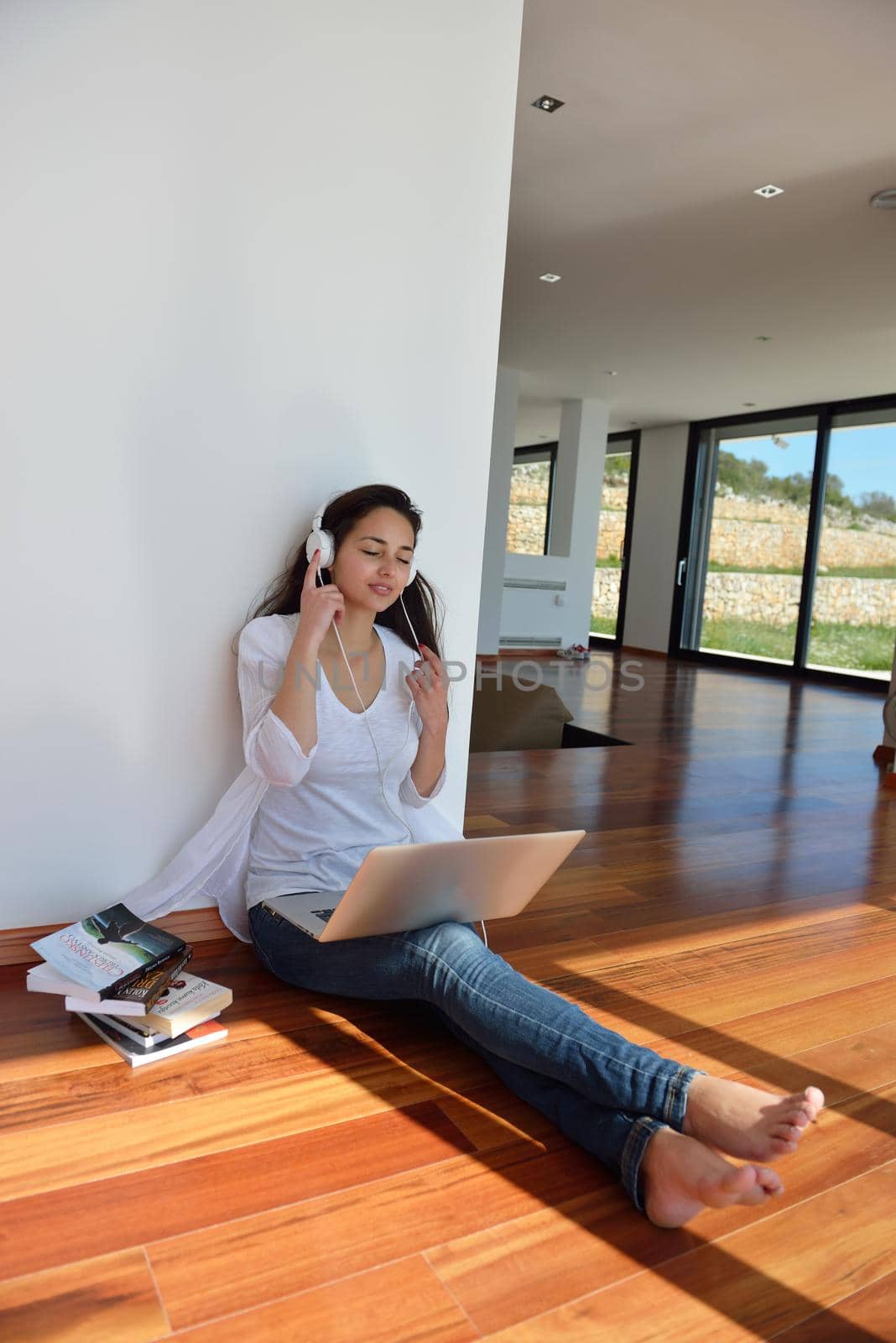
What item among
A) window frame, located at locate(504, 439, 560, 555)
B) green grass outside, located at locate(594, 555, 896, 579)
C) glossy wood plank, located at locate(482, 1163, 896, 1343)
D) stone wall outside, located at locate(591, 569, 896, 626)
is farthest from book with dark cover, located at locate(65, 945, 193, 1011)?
window frame, located at locate(504, 439, 560, 555)

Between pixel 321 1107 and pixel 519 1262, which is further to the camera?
pixel 321 1107

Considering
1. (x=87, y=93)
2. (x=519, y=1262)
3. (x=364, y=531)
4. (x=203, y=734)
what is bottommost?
(x=519, y=1262)

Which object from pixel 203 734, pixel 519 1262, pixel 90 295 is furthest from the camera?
pixel 203 734

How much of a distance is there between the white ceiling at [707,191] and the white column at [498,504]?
471mm

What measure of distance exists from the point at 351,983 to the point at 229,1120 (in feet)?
1.15

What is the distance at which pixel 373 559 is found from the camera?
1917 mm

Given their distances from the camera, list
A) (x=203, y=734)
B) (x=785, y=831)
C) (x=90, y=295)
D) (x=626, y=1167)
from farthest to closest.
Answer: (x=785, y=831), (x=203, y=734), (x=90, y=295), (x=626, y=1167)

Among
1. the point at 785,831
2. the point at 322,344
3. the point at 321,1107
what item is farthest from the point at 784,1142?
the point at 785,831

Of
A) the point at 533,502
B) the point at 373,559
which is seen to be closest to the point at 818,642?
the point at 533,502

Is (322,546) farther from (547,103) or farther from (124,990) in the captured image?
(547,103)

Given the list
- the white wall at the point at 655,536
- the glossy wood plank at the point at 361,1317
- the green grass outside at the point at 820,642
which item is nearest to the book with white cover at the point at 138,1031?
the glossy wood plank at the point at 361,1317

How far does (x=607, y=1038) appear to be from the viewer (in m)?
1.35

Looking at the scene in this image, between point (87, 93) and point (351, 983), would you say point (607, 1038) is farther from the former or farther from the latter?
point (87, 93)

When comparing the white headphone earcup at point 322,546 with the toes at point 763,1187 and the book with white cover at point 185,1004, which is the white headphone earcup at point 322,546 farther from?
the toes at point 763,1187
